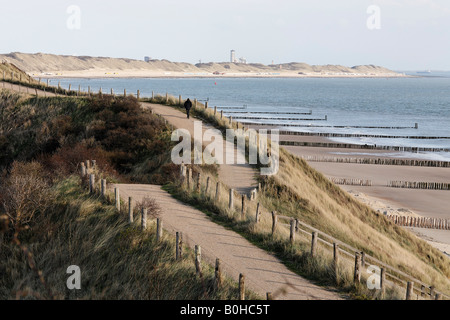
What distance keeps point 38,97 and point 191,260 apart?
122ft

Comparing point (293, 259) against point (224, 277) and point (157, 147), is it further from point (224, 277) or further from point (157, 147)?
point (157, 147)

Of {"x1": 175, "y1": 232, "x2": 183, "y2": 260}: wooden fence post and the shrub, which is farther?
the shrub

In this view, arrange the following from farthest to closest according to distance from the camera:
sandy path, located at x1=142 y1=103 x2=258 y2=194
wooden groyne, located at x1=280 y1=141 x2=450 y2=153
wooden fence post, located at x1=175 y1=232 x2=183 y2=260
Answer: wooden groyne, located at x1=280 y1=141 x2=450 y2=153 → sandy path, located at x1=142 y1=103 x2=258 y2=194 → wooden fence post, located at x1=175 y1=232 x2=183 y2=260

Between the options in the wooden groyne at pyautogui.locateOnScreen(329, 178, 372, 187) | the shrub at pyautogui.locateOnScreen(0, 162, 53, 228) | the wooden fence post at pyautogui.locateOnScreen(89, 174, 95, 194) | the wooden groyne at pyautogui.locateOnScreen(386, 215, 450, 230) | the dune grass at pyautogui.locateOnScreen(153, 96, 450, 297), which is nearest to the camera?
the shrub at pyautogui.locateOnScreen(0, 162, 53, 228)

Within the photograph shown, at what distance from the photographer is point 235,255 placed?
16.0 metres

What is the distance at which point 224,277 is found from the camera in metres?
13.5

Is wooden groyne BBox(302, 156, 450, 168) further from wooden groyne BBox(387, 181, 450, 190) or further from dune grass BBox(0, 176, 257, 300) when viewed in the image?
dune grass BBox(0, 176, 257, 300)

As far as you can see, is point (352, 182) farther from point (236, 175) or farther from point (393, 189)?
point (236, 175)

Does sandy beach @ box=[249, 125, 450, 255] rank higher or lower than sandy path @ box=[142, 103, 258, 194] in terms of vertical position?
lower

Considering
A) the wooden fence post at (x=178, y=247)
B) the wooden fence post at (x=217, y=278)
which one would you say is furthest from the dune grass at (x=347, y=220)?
the wooden fence post at (x=217, y=278)

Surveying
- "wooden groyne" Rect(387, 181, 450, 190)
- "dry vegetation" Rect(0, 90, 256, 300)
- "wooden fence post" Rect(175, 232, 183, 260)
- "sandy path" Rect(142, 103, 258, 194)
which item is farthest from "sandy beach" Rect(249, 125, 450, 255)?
"wooden fence post" Rect(175, 232, 183, 260)

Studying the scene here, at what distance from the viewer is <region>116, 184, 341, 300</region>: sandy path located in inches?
533

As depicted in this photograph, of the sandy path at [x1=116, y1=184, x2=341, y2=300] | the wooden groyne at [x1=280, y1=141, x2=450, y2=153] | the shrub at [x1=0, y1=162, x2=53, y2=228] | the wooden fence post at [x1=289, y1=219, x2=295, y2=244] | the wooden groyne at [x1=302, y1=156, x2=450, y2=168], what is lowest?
the wooden groyne at [x1=302, y1=156, x2=450, y2=168]

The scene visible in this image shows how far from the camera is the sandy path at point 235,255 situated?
1353 cm
